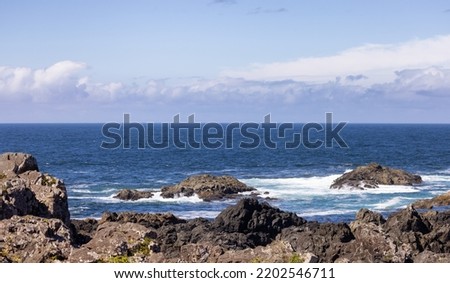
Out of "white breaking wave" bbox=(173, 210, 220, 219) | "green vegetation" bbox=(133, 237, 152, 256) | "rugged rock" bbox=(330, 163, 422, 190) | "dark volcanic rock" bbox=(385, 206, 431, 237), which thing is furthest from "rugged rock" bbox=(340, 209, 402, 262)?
"rugged rock" bbox=(330, 163, 422, 190)

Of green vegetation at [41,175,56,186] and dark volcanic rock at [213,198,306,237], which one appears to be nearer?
green vegetation at [41,175,56,186]

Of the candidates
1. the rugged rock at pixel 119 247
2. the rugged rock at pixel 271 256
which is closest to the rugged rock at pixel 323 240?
the rugged rock at pixel 271 256

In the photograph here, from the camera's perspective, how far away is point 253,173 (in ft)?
290

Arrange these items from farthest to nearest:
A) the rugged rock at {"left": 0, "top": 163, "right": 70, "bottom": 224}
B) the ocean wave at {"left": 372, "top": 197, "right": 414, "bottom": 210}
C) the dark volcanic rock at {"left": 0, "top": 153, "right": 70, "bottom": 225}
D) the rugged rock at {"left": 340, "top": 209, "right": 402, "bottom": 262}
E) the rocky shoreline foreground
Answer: the ocean wave at {"left": 372, "top": 197, "right": 414, "bottom": 210} → the dark volcanic rock at {"left": 0, "top": 153, "right": 70, "bottom": 225} → the rugged rock at {"left": 0, "top": 163, "right": 70, "bottom": 224} → the rugged rock at {"left": 340, "top": 209, "right": 402, "bottom": 262} → the rocky shoreline foreground

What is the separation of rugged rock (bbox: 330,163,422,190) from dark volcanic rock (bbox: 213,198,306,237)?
34.3m

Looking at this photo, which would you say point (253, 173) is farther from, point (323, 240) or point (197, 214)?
point (323, 240)

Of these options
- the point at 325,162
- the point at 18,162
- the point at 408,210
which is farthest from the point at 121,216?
the point at 325,162

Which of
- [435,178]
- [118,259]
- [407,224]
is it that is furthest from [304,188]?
[118,259]

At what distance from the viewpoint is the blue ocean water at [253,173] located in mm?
57000

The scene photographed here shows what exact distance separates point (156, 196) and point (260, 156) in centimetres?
5295

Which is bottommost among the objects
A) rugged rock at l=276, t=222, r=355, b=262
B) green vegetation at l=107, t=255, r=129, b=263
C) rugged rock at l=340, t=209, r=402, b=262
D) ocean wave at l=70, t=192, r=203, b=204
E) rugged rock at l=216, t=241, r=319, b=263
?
ocean wave at l=70, t=192, r=203, b=204

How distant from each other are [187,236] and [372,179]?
141 ft

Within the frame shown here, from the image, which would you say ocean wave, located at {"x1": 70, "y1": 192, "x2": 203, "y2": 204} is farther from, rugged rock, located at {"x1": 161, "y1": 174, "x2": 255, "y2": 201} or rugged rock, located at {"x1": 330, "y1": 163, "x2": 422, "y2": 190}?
rugged rock, located at {"x1": 330, "y1": 163, "x2": 422, "y2": 190}

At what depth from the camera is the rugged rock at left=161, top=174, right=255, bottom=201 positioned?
61438 mm
